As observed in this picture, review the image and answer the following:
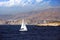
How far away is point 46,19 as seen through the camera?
817 cm

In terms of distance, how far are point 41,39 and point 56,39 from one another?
0.67 metres

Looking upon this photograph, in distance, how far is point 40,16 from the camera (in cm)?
806

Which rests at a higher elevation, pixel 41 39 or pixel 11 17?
pixel 11 17

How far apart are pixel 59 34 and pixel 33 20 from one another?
2223 mm

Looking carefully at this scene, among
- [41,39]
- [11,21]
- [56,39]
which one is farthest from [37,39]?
[11,21]

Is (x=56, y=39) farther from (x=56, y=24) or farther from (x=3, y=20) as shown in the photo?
(x=3, y=20)

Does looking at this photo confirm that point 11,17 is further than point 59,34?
No

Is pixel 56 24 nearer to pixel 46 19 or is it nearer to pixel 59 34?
pixel 46 19

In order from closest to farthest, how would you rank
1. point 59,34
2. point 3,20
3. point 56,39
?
point 3,20, point 56,39, point 59,34

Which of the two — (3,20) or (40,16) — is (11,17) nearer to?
(3,20)

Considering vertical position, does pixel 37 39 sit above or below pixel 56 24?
below

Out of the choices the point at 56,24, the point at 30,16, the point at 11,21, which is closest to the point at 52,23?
the point at 56,24

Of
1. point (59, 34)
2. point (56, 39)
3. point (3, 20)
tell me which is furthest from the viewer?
point (59, 34)

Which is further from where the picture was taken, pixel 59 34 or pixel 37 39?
pixel 59 34
